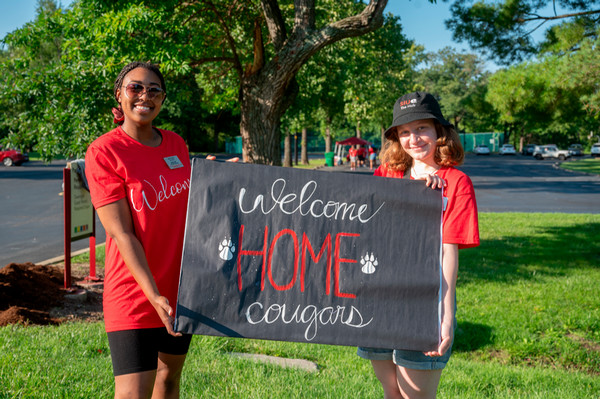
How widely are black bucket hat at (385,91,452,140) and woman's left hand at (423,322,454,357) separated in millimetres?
895

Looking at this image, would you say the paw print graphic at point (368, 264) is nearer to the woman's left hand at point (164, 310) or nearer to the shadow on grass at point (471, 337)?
the woman's left hand at point (164, 310)

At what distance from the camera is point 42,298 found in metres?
6.13

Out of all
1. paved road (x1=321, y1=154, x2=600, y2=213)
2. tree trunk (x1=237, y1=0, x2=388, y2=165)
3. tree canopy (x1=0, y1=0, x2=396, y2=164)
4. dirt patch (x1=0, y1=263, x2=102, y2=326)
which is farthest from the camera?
paved road (x1=321, y1=154, x2=600, y2=213)

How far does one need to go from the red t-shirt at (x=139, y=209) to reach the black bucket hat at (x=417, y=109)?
1045mm

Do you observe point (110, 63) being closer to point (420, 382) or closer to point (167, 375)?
point (167, 375)

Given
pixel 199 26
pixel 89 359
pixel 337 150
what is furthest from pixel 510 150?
pixel 89 359

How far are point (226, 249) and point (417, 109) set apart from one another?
105 centimetres

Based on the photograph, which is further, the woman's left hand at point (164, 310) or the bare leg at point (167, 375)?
the bare leg at point (167, 375)

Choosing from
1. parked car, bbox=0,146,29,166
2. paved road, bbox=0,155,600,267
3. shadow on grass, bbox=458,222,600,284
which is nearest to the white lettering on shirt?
shadow on grass, bbox=458,222,600,284

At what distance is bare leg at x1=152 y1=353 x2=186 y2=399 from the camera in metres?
2.55

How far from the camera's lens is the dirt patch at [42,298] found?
543 centimetres

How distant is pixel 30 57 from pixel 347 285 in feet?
22.8

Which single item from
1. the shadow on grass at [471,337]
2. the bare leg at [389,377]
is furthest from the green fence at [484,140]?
the bare leg at [389,377]

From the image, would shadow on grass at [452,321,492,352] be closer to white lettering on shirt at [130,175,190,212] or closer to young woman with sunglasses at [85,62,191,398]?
young woman with sunglasses at [85,62,191,398]
